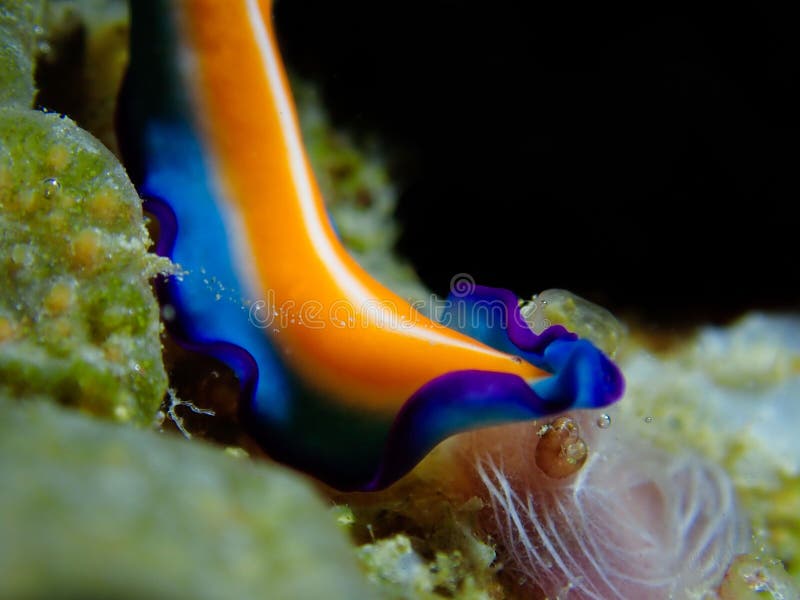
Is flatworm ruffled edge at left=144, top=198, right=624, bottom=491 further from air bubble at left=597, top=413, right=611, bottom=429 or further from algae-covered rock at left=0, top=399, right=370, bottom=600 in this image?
algae-covered rock at left=0, top=399, right=370, bottom=600

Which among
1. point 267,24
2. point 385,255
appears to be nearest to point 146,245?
point 267,24

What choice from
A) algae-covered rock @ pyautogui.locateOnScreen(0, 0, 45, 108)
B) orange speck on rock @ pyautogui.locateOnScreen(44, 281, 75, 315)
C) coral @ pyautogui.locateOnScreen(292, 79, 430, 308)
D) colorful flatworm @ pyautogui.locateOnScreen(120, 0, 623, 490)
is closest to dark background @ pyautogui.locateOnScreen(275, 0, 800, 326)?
coral @ pyautogui.locateOnScreen(292, 79, 430, 308)

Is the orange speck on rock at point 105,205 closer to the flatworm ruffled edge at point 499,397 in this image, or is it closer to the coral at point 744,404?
the flatworm ruffled edge at point 499,397

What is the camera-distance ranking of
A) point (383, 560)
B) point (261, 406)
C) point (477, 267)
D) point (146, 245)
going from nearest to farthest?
1. point (383, 560)
2. point (146, 245)
3. point (261, 406)
4. point (477, 267)

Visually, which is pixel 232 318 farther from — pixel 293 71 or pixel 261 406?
pixel 293 71

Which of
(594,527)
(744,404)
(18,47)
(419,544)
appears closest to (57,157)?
(18,47)
